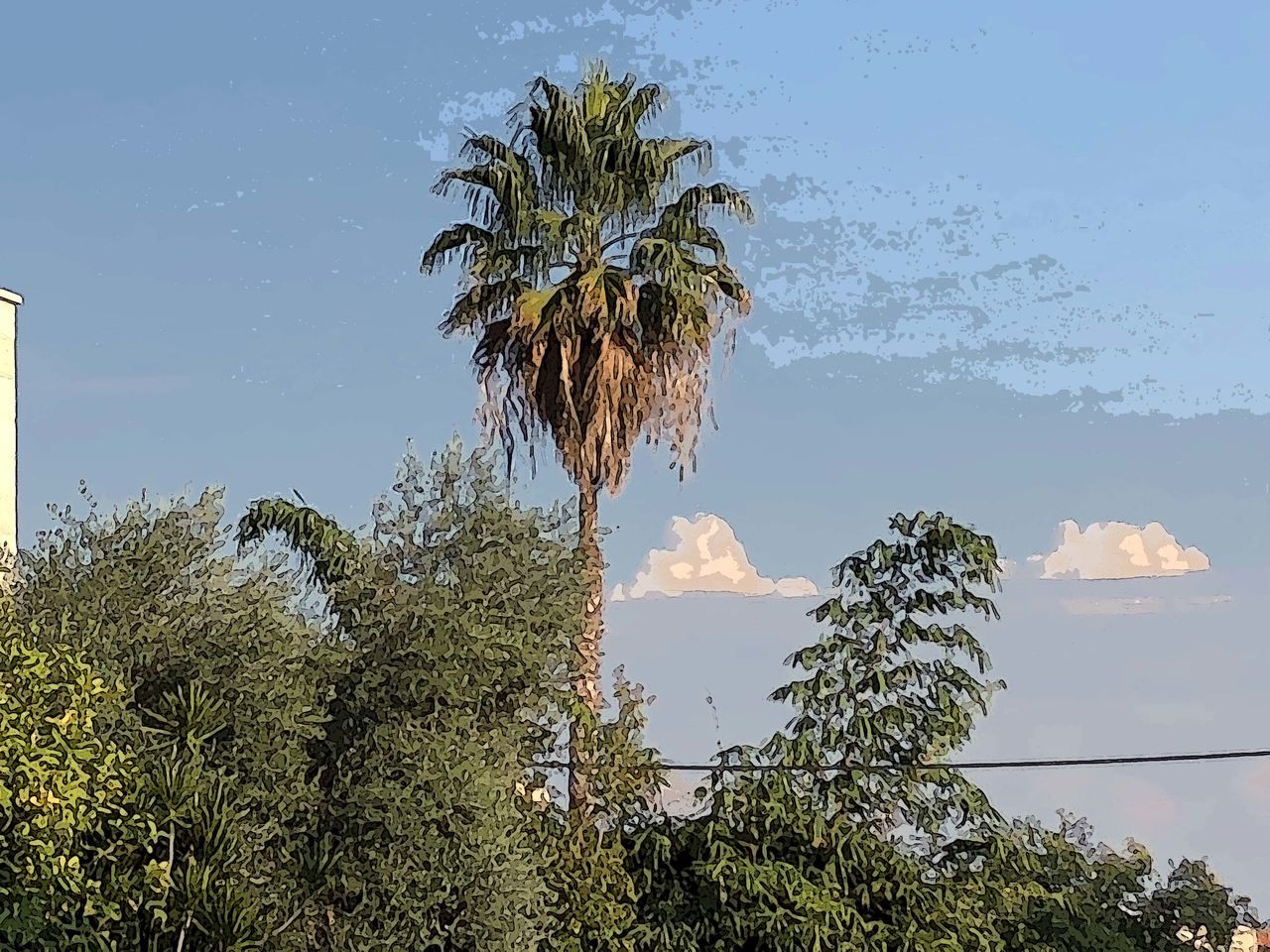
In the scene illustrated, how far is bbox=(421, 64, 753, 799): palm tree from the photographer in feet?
60.4

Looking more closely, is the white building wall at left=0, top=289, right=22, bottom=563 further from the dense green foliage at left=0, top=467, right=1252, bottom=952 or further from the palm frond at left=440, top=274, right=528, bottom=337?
the palm frond at left=440, top=274, right=528, bottom=337

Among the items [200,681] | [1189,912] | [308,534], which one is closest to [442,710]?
[200,681]

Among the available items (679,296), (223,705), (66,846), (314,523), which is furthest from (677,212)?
(66,846)

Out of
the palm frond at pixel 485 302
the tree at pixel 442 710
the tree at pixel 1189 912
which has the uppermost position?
the palm frond at pixel 485 302

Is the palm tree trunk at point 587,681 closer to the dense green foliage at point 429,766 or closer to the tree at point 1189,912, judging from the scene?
the dense green foliage at point 429,766

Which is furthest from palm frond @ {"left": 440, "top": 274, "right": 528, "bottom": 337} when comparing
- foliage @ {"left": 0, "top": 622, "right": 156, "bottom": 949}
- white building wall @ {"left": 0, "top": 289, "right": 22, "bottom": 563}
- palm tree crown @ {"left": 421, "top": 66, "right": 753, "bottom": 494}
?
foliage @ {"left": 0, "top": 622, "right": 156, "bottom": 949}

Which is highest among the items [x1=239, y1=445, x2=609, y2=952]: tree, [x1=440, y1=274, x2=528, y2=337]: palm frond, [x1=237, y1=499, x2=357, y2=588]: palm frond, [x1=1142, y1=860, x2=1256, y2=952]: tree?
[x1=440, y1=274, x2=528, y2=337]: palm frond

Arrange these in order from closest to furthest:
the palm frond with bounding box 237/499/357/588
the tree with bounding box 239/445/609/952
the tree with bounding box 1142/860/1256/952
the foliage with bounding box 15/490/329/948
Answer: the foliage with bounding box 15/490/329/948, the tree with bounding box 239/445/609/952, the palm frond with bounding box 237/499/357/588, the tree with bounding box 1142/860/1256/952

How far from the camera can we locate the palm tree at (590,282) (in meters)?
18.4

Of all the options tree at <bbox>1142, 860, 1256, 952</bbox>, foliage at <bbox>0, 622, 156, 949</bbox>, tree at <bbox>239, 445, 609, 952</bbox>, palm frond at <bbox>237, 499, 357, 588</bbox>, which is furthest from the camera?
tree at <bbox>1142, 860, 1256, 952</bbox>

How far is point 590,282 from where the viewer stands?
61.1 ft

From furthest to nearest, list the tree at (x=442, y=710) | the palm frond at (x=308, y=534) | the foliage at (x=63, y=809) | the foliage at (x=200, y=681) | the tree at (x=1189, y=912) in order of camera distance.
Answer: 1. the tree at (x=1189, y=912)
2. the palm frond at (x=308, y=534)
3. the tree at (x=442, y=710)
4. the foliage at (x=200, y=681)
5. the foliage at (x=63, y=809)

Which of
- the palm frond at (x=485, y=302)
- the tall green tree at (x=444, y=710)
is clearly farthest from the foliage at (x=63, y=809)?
the palm frond at (x=485, y=302)

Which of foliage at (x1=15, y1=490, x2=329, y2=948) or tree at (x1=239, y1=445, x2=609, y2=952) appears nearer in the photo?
foliage at (x1=15, y1=490, x2=329, y2=948)
